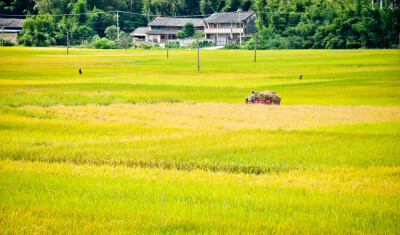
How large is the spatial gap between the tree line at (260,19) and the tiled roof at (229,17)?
270cm

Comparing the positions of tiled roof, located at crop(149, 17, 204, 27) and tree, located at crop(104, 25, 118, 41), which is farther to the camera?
tiled roof, located at crop(149, 17, 204, 27)

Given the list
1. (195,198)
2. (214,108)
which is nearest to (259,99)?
(214,108)

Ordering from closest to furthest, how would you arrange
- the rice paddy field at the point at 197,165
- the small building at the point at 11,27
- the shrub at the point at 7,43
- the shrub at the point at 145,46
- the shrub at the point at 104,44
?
the rice paddy field at the point at 197,165 < the shrub at the point at 104,44 < the shrub at the point at 145,46 < the shrub at the point at 7,43 < the small building at the point at 11,27

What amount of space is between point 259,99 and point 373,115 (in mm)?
5818

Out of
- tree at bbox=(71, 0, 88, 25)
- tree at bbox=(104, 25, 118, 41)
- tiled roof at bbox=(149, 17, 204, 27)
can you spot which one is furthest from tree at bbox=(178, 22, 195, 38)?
tree at bbox=(71, 0, 88, 25)

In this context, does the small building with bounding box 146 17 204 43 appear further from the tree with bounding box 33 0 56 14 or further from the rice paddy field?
the rice paddy field

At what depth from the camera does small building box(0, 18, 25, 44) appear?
101500 mm

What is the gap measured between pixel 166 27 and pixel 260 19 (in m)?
24.2

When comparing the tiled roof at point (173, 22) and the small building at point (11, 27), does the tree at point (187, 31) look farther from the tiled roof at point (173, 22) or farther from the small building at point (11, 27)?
the small building at point (11, 27)

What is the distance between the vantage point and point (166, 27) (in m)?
99.1

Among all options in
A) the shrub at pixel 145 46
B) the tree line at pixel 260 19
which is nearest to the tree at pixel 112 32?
the tree line at pixel 260 19

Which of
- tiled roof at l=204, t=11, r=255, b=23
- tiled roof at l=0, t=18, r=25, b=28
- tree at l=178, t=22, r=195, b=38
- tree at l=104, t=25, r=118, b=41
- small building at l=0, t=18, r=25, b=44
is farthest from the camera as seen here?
tiled roof at l=0, t=18, r=25, b=28

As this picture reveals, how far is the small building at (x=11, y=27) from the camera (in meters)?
102

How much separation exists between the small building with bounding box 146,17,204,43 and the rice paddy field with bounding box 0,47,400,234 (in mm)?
75472
